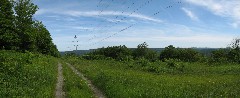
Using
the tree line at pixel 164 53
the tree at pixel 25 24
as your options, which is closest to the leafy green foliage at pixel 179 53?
the tree line at pixel 164 53

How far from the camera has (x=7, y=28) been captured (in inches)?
3019

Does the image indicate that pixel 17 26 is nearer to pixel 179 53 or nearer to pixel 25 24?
pixel 25 24

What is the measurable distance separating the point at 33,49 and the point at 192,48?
224ft

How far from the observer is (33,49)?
8394cm

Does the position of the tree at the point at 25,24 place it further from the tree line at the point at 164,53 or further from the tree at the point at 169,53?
the tree at the point at 169,53

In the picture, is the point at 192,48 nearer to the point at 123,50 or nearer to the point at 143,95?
the point at 123,50

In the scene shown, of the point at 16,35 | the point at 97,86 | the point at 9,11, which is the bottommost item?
the point at 97,86

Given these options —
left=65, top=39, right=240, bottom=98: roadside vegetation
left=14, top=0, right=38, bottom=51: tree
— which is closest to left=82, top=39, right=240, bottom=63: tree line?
left=65, top=39, right=240, bottom=98: roadside vegetation

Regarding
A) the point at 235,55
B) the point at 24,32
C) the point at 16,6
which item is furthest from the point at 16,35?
the point at 235,55

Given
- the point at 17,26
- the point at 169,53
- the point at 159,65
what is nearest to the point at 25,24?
the point at 17,26

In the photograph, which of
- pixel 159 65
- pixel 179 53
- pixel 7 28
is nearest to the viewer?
pixel 159 65

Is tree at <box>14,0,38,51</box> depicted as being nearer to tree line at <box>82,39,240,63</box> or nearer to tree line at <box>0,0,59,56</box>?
tree line at <box>0,0,59,56</box>

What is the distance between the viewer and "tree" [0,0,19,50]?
74688mm

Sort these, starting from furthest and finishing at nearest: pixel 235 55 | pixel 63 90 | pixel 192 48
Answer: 1. pixel 192 48
2. pixel 235 55
3. pixel 63 90
